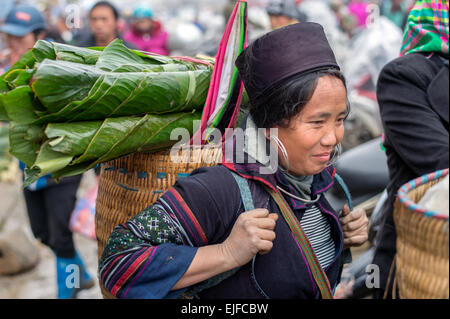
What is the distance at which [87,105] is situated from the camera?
1.67 meters

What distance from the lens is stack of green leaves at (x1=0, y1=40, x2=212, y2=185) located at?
161cm

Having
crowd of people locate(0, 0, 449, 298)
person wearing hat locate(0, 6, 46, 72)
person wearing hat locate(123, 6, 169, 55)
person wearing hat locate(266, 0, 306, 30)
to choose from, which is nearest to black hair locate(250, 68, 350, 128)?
crowd of people locate(0, 0, 449, 298)

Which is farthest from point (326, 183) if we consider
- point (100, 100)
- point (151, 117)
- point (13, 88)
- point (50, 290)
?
point (50, 290)

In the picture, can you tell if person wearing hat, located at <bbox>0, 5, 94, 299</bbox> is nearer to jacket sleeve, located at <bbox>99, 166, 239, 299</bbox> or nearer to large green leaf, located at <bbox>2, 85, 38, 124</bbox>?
large green leaf, located at <bbox>2, 85, 38, 124</bbox>

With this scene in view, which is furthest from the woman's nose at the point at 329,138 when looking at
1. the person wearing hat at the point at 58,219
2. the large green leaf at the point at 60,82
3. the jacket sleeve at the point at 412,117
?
the person wearing hat at the point at 58,219

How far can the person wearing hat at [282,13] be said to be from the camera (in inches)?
207

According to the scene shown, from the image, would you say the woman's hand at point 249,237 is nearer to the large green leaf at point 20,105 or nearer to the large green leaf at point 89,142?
the large green leaf at point 89,142

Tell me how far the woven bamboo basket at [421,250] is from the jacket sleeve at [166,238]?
0.51 m

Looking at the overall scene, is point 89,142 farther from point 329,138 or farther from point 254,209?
point 329,138

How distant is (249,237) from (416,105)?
3.02ft

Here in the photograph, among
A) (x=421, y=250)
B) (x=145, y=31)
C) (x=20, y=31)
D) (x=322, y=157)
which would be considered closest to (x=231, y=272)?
(x=322, y=157)

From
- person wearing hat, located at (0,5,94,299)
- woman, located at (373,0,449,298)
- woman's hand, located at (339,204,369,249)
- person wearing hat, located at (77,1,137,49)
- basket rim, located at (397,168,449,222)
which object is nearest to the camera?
basket rim, located at (397,168,449,222)
